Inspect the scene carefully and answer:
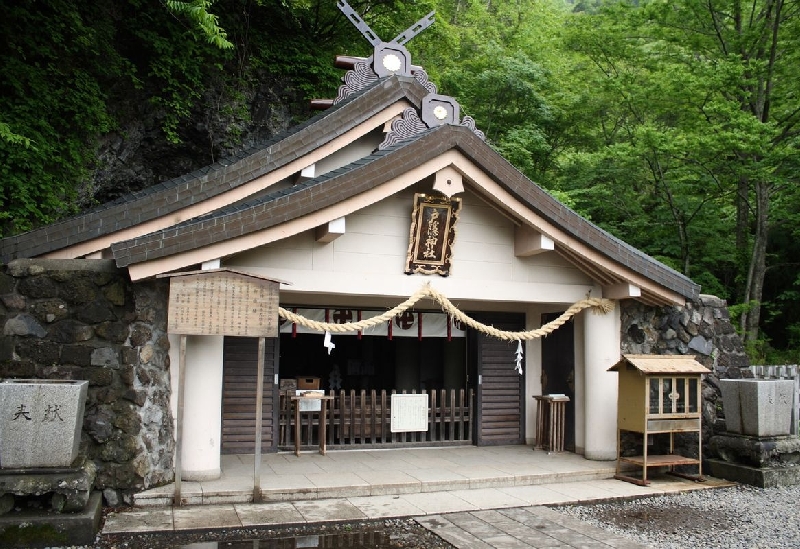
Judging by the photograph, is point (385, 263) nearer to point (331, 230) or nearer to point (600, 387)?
point (331, 230)

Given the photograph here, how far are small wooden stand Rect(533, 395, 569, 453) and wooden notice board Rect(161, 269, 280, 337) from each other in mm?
5616

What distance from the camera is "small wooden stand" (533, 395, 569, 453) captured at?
35.7ft

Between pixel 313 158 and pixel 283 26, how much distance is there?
319 inches

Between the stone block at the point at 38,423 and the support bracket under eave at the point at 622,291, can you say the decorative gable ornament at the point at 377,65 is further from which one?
the stone block at the point at 38,423

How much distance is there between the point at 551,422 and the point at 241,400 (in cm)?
523

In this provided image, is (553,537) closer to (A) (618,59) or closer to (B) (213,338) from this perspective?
(B) (213,338)

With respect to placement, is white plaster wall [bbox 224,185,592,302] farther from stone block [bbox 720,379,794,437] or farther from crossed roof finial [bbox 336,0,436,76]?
crossed roof finial [bbox 336,0,436,76]

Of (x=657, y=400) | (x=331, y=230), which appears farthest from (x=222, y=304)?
(x=657, y=400)

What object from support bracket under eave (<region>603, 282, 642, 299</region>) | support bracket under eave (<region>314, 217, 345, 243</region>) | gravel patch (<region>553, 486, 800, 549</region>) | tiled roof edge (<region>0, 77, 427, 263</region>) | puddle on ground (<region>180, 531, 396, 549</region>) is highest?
tiled roof edge (<region>0, 77, 427, 263</region>)

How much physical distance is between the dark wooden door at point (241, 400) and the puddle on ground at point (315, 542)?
3673 millimetres

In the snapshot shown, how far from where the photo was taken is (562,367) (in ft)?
37.1

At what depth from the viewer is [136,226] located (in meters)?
9.10

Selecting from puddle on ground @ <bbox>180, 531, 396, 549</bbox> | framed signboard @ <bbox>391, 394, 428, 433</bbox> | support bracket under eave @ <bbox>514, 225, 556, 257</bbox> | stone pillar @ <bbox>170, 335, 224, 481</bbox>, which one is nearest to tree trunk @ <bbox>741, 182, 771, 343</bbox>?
support bracket under eave @ <bbox>514, 225, 556, 257</bbox>

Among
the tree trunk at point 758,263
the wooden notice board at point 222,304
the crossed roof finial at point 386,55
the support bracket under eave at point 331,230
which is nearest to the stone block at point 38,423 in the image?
the wooden notice board at point 222,304
